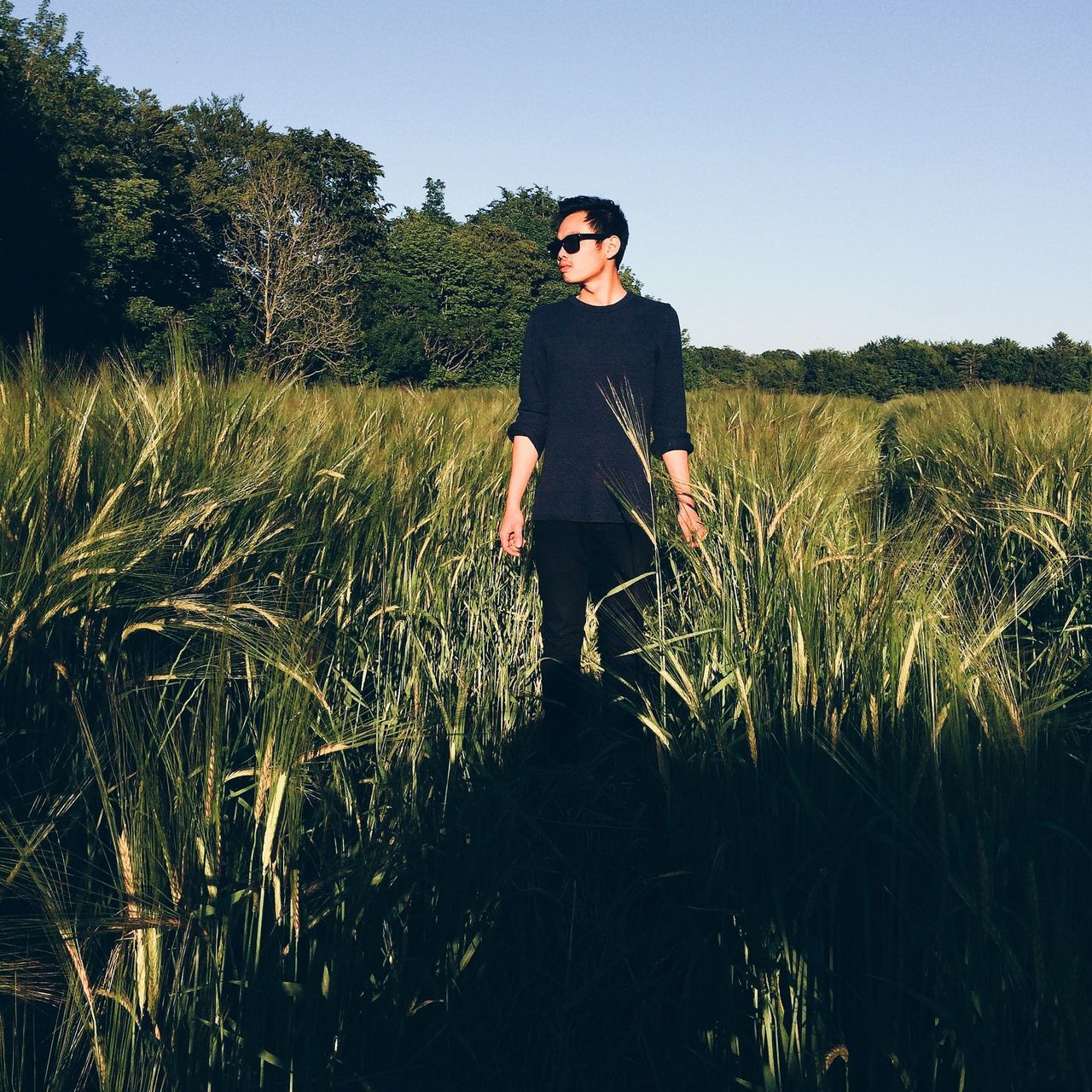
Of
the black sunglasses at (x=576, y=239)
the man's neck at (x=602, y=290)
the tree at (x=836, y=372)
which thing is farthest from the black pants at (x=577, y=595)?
the tree at (x=836, y=372)

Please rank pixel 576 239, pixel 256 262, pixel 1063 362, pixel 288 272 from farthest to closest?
pixel 256 262 → pixel 288 272 → pixel 1063 362 → pixel 576 239

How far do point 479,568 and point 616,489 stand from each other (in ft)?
2.84

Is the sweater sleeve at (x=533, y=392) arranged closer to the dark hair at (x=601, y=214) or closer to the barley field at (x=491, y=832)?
the dark hair at (x=601, y=214)

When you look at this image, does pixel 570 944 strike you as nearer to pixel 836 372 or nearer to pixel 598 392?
pixel 598 392

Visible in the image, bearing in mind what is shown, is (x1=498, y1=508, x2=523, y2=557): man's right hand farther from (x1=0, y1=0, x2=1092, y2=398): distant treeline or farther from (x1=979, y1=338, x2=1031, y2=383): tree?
(x1=979, y1=338, x2=1031, y2=383): tree

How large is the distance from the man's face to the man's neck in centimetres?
2

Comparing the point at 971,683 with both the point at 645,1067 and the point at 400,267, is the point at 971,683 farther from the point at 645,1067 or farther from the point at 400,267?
the point at 400,267

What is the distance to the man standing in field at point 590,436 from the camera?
7.29 feet

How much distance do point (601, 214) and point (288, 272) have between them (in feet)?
77.8

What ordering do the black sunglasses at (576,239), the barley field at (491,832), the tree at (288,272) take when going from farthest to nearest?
the tree at (288,272) < the black sunglasses at (576,239) < the barley field at (491,832)

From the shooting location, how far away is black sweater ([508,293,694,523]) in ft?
7.29

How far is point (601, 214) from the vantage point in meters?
2.23

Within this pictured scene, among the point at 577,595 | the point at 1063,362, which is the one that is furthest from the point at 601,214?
the point at 1063,362

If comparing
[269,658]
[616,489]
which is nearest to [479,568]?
[616,489]
